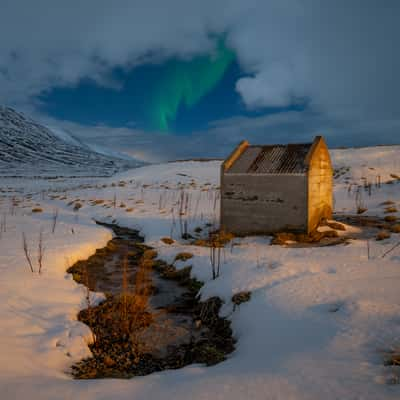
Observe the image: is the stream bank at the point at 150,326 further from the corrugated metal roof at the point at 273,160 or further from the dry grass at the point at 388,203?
the dry grass at the point at 388,203

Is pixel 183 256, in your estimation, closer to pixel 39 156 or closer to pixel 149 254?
pixel 149 254

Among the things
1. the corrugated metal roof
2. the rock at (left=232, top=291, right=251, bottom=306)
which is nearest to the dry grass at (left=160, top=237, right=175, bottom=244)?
the corrugated metal roof

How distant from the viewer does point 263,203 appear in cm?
1395

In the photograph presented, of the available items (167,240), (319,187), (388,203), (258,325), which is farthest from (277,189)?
(388,203)

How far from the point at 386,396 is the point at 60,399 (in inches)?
161

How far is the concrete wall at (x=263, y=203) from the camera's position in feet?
43.4

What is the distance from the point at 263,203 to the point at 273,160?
2.32m

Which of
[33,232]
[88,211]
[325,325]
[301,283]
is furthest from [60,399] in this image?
[88,211]

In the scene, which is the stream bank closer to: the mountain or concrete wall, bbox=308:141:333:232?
concrete wall, bbox=308:141:333:232

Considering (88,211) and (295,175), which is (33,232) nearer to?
(88,211)

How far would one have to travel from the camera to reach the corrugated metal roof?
13716 millimetres

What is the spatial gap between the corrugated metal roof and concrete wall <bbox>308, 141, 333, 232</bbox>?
1.69 ft

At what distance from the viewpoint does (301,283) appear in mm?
7492

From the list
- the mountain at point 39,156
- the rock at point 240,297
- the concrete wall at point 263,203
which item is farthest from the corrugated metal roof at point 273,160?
the mountain at point 39,156
